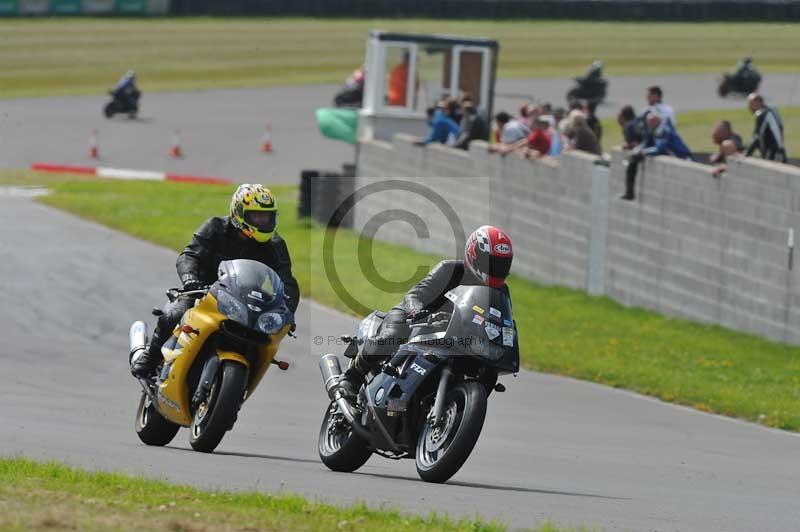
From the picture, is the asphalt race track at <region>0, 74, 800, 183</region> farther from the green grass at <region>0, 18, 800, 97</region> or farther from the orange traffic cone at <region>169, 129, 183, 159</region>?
the green grass at <region>0, 18, 800, 97</region>

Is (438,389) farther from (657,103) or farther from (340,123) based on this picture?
(340,123)

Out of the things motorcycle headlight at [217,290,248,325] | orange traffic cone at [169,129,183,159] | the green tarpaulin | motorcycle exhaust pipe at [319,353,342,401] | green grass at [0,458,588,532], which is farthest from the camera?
orange traffic cone at [169,129,183,159]

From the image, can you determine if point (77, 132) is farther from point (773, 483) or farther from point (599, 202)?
point (773, 483)

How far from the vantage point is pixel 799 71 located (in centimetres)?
4947

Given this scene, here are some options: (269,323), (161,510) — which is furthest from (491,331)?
(161,510)

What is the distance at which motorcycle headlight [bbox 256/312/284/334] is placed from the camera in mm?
9930

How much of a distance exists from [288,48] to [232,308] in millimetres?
51024

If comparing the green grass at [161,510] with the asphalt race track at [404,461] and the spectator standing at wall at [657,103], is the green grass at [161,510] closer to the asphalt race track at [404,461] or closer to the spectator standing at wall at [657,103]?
the asphalt race track at [404,461]

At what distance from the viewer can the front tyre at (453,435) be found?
8.64 m

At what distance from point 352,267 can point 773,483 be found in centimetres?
1506

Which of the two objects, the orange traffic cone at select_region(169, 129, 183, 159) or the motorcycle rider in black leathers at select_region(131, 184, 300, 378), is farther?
the orange traffic cone at select_region(169, 129, 183, 159)

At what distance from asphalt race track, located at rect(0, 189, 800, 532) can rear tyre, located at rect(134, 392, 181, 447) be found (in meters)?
0.09

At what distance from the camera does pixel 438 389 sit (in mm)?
9008

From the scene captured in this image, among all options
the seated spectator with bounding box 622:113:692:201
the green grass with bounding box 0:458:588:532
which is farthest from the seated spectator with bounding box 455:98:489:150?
the green grass with bounding box 0:458:588:532
